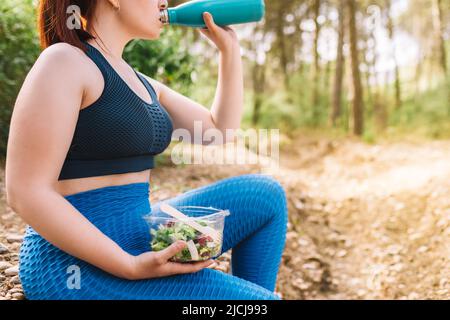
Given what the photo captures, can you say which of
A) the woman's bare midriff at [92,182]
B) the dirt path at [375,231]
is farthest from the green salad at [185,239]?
the dirt path at [375,231]

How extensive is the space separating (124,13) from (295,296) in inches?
80.7

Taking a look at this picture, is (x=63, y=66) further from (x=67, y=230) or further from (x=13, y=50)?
(x=13, y=50)

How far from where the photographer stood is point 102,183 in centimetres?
136

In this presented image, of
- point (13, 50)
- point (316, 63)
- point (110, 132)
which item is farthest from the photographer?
point (316, 63)

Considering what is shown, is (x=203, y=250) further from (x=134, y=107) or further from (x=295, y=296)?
(x=295, y=296)

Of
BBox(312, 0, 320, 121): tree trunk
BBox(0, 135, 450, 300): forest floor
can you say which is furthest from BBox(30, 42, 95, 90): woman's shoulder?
BBox(312, 0, 320, 121): tree trunk

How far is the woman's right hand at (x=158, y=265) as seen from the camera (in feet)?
3.86

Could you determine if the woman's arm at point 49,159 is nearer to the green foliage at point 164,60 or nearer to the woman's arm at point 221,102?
the woman's arm at point 221,102

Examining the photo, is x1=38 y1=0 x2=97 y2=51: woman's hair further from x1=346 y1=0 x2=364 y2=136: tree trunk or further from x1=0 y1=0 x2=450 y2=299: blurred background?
x1=346 y1=0 x2=364 y2=136: tree trunk

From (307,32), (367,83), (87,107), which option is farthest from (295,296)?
(367,83)

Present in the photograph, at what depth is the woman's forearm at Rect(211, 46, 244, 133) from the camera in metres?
1.77

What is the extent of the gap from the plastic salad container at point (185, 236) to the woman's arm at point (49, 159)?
0.12m

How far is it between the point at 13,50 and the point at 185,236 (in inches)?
102

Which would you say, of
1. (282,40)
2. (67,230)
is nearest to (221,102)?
(67,230)
